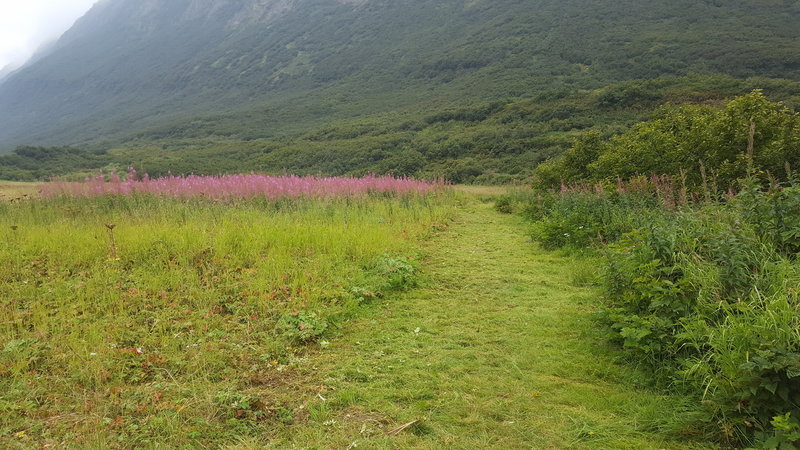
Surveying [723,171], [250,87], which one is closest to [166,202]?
[723,171]

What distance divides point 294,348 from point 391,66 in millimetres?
118893

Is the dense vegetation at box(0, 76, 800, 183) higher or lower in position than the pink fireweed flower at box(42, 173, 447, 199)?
lower

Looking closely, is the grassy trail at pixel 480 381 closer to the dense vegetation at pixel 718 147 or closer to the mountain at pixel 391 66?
the dense vegetation at pixel 718 147

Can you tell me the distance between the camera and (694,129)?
928cm

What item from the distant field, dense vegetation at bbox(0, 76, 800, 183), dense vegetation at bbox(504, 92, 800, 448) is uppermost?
the distant field

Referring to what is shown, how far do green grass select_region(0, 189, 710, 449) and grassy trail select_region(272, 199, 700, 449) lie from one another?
2 cm

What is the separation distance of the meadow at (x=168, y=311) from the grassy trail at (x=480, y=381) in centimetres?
36

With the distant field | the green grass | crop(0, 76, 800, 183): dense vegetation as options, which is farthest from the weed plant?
crop(0, 76, 800, 183): dense vegetation

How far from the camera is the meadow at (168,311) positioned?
3.01 metres

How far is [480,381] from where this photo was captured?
139 inches

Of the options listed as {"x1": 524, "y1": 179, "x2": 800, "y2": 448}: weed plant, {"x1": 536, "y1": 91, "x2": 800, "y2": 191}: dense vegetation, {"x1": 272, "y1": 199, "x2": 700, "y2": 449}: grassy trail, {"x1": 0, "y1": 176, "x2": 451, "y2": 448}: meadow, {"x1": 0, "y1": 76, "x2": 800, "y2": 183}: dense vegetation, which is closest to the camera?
{"x1": 524, "y1": 179, "x2": 800, "y2": 448}: weed plant

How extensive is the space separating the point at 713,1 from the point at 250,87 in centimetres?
12531

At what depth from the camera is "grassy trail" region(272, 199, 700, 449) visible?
2822mm

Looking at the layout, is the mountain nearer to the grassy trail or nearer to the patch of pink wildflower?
the patch of pink wildflower
